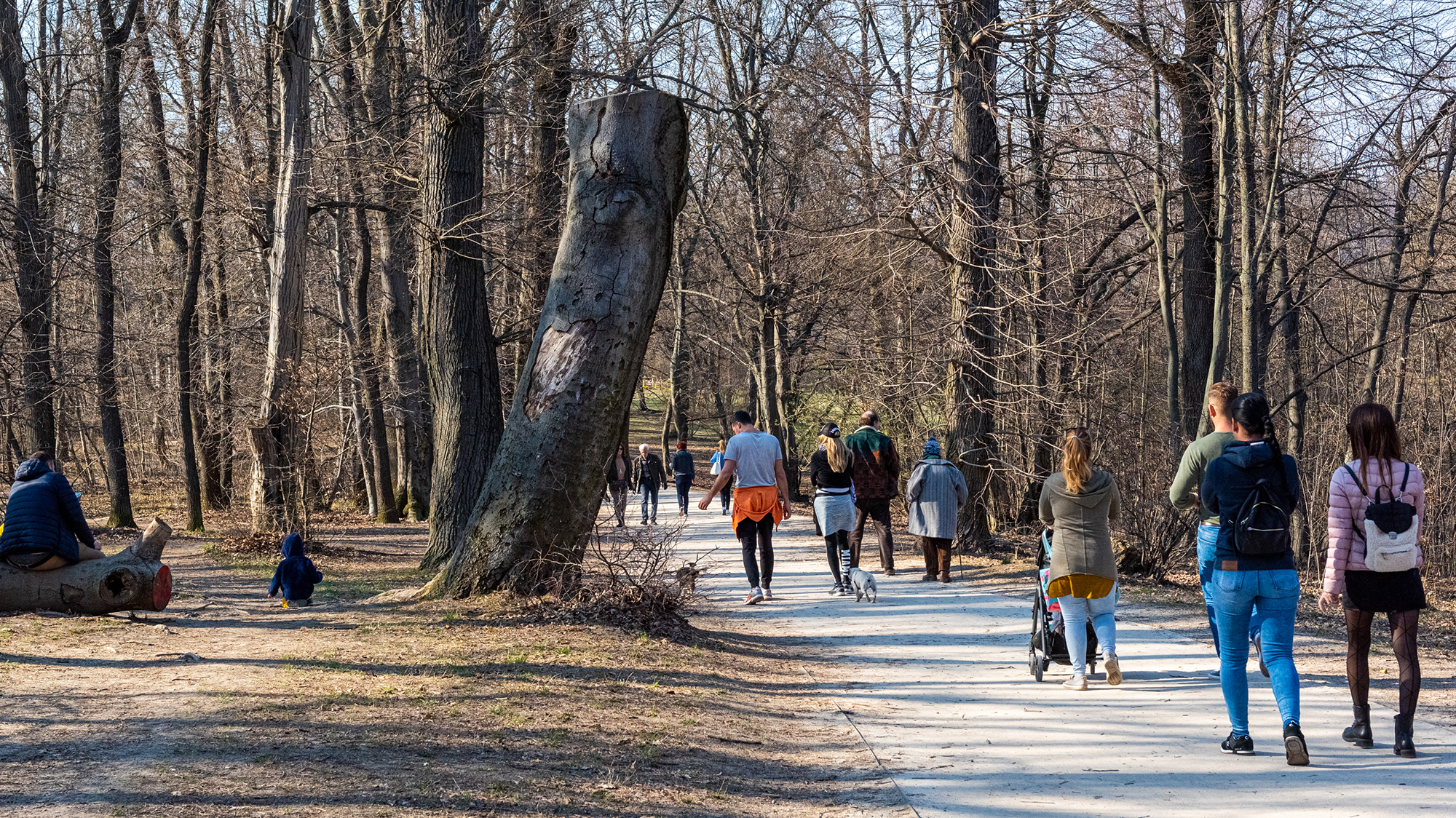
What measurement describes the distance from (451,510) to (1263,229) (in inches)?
382

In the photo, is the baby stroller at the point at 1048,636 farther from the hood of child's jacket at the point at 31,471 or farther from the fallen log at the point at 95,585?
the hood of child's jacket at the point at 31,471

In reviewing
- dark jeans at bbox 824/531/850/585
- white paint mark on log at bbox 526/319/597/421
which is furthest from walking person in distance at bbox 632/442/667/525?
white paint mark on log at bbox 526/319/597/421

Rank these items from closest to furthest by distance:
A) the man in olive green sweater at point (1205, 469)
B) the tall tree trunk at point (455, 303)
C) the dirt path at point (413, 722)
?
the dirt path at point (413, 722) → the man in olive green sweater at point (1205, 469) → the tall tree trunk at point (455, 303)

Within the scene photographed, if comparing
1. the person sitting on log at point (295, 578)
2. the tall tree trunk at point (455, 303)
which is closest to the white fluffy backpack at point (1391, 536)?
the person sitting on log at point (295, 578)

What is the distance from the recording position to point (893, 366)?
1748cm

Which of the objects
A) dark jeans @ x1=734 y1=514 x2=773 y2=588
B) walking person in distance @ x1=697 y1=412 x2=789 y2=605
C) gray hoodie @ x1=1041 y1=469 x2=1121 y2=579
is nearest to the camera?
gray hoodie @ x1=1041 y1=469 x2=1121 y2=579

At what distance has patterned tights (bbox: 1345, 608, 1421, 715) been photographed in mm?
5395

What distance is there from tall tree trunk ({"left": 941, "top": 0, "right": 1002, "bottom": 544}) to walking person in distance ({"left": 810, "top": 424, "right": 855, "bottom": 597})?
3479mm

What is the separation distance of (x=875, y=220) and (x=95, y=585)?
401 inches

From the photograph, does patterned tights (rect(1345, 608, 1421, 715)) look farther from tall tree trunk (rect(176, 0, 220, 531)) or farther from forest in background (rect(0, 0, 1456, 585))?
tall tree trunk (rect(176, 0, 220, 531))

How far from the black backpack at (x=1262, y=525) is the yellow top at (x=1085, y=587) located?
1625 millimetres

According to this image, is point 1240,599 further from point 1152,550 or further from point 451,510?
point 451,510

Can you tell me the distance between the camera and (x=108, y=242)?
1820 centimetres

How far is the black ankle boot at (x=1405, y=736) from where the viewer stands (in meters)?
5.36
